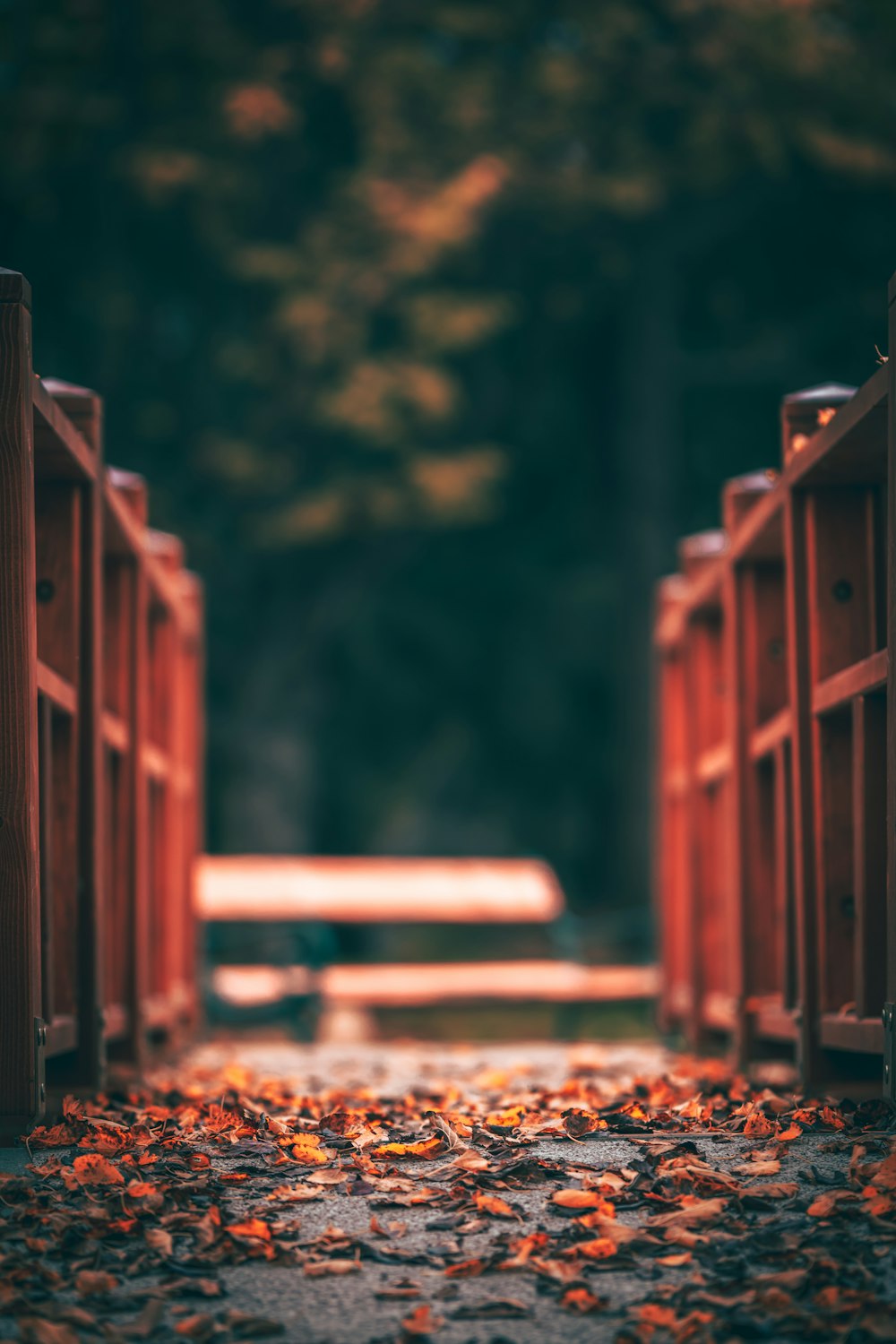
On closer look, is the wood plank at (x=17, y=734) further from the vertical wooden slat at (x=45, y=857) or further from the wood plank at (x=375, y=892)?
the wood plank at (x=375, y=892)

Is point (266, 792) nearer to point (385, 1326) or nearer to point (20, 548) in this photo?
point (20, 548)

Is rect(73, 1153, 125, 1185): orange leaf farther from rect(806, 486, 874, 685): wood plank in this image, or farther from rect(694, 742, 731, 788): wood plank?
rect(694, 742, 731, 788): wood plank

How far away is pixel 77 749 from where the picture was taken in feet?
15.7

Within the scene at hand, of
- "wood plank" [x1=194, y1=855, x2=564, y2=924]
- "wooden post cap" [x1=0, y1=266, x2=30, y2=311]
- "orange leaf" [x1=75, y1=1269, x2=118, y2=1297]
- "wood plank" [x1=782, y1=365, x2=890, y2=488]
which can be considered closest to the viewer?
"orange leaf" [x1=75, y1=1269, x2=118, y2=1297]

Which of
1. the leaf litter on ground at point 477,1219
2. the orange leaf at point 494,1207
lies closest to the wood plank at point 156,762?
the leaf litter on ground at point 477,1219

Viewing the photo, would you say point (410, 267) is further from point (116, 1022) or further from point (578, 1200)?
point (578, 1200)

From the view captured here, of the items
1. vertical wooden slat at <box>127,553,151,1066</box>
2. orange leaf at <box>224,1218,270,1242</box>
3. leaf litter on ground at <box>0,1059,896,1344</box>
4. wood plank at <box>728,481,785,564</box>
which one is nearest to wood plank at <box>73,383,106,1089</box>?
leaf litter on ground at <box>0,1059,896,1344</box>

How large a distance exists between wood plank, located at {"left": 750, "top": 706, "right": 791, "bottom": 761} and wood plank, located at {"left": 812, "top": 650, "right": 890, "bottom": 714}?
0.31 meters

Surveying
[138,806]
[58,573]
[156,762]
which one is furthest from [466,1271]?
[156,762]

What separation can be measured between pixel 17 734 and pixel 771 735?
2.54 m

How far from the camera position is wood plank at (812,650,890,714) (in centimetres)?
389

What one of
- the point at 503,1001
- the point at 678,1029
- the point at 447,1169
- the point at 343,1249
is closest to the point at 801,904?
the point at 447,1169

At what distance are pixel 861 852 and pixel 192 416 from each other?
10.9 metres

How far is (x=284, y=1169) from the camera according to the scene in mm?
3373
